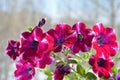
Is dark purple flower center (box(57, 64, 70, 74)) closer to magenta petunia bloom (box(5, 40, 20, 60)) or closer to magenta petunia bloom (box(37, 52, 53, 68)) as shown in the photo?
magenta petunia bloom (box(37, 52, 53, 68))

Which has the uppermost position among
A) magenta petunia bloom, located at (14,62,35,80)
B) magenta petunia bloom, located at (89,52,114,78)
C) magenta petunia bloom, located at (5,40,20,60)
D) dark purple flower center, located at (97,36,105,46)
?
magenta petunia bloom, located at (5,40,20,60)

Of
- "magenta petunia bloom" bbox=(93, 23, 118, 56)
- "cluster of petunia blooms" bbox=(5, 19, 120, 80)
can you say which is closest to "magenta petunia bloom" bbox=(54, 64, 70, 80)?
"cluster of petunia blooms" bbox=(5, 19, 120, 80)

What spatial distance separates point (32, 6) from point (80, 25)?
59.9 ft

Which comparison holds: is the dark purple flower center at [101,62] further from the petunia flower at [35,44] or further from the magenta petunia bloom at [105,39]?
the petunia flower at [35,44]

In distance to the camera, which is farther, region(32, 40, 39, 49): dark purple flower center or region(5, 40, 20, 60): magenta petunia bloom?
region(5, 40, 20, 60): magenta petunia bloom

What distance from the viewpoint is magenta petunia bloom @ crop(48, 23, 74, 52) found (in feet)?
4.26

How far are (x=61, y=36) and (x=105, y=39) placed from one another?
141 millimetres

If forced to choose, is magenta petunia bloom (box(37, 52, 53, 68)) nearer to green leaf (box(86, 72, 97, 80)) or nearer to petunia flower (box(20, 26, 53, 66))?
petunia flower (box(20, 26, 53, 66))

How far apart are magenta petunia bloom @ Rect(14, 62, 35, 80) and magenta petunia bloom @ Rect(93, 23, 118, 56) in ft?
0.69

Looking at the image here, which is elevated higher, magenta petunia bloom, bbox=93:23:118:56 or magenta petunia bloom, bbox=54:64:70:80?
magenta petunia bloom, bbox=93:23:118:56

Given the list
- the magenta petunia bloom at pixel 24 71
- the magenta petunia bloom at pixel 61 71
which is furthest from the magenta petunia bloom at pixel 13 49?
the magenta petunia bloom at pixel 61 71

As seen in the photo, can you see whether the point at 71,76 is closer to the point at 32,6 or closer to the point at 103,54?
the point at 103,54

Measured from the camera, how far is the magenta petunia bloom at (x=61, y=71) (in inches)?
52.2

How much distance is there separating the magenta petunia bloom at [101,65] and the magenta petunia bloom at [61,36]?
0.27 feet
